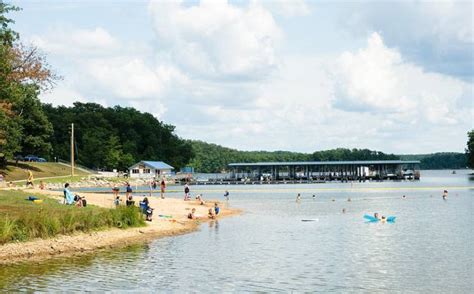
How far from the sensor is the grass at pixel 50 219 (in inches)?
1344

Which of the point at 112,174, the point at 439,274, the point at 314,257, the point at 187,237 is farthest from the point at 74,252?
the point at 112,174

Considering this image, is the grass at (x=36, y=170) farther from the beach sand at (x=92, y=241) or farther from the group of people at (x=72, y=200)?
the beach sand at (x=92, y=241)

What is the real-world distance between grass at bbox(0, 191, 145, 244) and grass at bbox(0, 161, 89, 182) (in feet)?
235

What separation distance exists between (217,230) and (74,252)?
628 inches

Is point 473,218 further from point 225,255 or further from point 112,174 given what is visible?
point 112,174

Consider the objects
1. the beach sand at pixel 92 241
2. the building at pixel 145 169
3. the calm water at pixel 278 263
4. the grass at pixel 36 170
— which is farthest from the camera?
the building at pixel 145 169

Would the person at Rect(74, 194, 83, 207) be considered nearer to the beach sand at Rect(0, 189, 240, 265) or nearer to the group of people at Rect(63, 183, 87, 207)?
the group of people at Rect(63, 183, 87, 207)

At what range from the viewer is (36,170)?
13288 cm

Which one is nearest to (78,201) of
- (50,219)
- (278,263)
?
(50,219)

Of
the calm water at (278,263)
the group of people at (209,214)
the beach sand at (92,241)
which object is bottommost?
the calm water at (278,263)

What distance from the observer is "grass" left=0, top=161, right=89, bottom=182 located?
11594 cm

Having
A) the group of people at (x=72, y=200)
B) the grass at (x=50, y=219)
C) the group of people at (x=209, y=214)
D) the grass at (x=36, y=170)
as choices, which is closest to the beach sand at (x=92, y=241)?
the grass at (x=50, y=219)

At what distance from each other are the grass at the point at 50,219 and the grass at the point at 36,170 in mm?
71476

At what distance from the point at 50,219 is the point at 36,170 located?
10160 cm
